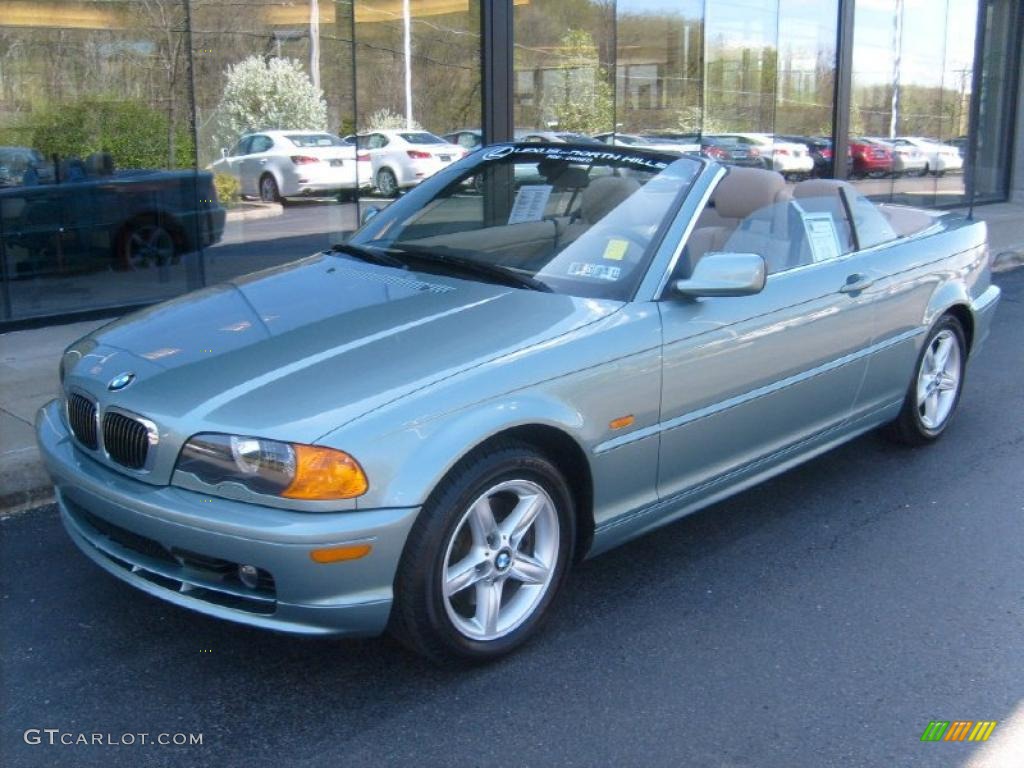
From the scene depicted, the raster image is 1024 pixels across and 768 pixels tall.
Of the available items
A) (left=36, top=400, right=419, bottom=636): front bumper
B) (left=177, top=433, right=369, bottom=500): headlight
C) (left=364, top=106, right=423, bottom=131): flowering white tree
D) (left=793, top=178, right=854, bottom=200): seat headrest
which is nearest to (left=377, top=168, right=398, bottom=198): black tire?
(left=364, top=106, right=423, bottom=131): flowering white tree

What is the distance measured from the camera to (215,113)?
970cm

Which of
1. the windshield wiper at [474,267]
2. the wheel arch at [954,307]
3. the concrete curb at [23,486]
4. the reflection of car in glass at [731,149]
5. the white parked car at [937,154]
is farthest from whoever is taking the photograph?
the white parked car at [937,154]

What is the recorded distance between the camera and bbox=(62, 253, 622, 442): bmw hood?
3.14m

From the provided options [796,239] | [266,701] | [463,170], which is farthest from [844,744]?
[463,170]

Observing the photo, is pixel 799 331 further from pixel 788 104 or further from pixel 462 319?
pixel 788 104

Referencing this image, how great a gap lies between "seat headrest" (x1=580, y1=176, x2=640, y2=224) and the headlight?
1.74m

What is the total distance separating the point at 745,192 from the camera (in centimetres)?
471

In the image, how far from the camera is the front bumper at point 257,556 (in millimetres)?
2969

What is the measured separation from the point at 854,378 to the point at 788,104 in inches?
498

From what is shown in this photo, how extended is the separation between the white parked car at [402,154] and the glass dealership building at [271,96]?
0.38 ft

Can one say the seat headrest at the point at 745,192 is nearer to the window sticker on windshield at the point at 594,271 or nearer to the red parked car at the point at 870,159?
the window sticker on windshield at the point at 594,271

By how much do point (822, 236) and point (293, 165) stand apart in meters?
6.73

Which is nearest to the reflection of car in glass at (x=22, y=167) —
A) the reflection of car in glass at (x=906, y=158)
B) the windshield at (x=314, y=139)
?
the windshield at (x=314, y=139)

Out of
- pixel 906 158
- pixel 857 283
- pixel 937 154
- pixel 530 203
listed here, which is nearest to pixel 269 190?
pixel 530 203
